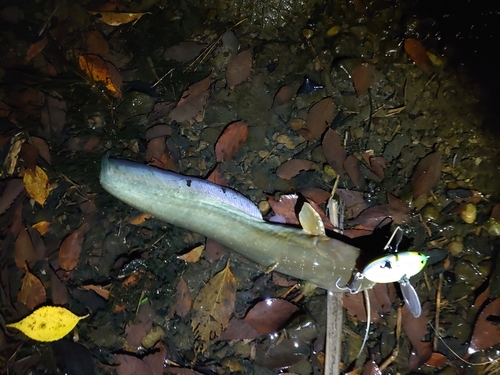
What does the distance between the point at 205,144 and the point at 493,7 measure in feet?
8.16

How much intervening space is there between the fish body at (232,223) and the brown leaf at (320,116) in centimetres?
79

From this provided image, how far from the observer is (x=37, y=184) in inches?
126

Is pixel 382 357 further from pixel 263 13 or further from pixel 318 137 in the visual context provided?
→ pixel 263 13

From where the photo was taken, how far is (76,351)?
291 cm

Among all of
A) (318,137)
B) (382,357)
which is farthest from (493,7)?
(382,357)

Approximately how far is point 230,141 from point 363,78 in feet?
3.91

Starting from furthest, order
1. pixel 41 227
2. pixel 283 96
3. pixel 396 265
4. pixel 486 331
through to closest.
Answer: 1. pixel 41 227
2. pixel 283 96
3. pixel 486 331
4. pixel 396 265

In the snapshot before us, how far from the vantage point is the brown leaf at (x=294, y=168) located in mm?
2922

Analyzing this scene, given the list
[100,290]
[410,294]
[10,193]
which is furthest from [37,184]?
[410,294]

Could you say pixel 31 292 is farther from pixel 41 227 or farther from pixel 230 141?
pixel 230 141

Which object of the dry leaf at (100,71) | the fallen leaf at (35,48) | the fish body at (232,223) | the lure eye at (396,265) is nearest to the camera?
the lure eye at (396,265)

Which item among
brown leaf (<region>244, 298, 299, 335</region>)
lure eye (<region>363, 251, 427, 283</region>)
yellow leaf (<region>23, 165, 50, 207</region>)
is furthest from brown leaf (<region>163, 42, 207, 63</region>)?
lure eye (<region>363, 251, 427, 283</region>)

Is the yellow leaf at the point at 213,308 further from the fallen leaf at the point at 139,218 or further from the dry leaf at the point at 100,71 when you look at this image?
the dry leaf at the point at 100,71

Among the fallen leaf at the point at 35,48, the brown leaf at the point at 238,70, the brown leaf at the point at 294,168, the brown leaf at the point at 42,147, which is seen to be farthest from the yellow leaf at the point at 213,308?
the fallen leaf at the point at 35,48
